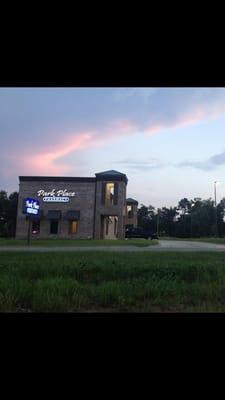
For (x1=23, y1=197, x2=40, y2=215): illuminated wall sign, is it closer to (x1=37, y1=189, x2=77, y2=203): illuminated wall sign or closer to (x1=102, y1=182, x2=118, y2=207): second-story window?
(x1=37, y1=189, x2=77, y2=203): illuminated wall sign

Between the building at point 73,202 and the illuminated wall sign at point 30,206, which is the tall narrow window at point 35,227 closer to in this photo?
the building at point 73,202

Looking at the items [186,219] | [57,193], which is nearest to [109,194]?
[57,193]

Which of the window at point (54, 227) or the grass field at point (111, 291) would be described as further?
the window at point (54, 227)

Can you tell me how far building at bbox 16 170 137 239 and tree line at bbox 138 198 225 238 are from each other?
26.2 m

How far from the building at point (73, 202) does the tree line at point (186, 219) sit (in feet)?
85.8

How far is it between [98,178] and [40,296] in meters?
35.2

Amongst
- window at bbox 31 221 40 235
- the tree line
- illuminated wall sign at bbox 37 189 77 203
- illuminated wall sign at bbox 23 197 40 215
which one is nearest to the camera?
illuminated wall sign at bbox 23 197 40 215

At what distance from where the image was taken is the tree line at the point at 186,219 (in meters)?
72.8

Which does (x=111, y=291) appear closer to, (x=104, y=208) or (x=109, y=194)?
(x=104, y=208)

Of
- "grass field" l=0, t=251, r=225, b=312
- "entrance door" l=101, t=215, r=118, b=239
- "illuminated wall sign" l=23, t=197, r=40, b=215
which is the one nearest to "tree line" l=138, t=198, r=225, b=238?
"entrance door" l=101, t=215, r=118, b=239

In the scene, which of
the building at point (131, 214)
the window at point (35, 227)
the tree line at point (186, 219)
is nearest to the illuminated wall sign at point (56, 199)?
the window at point (35, 227)

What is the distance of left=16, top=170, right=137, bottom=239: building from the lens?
40.6 m

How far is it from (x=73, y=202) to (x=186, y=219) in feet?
147
